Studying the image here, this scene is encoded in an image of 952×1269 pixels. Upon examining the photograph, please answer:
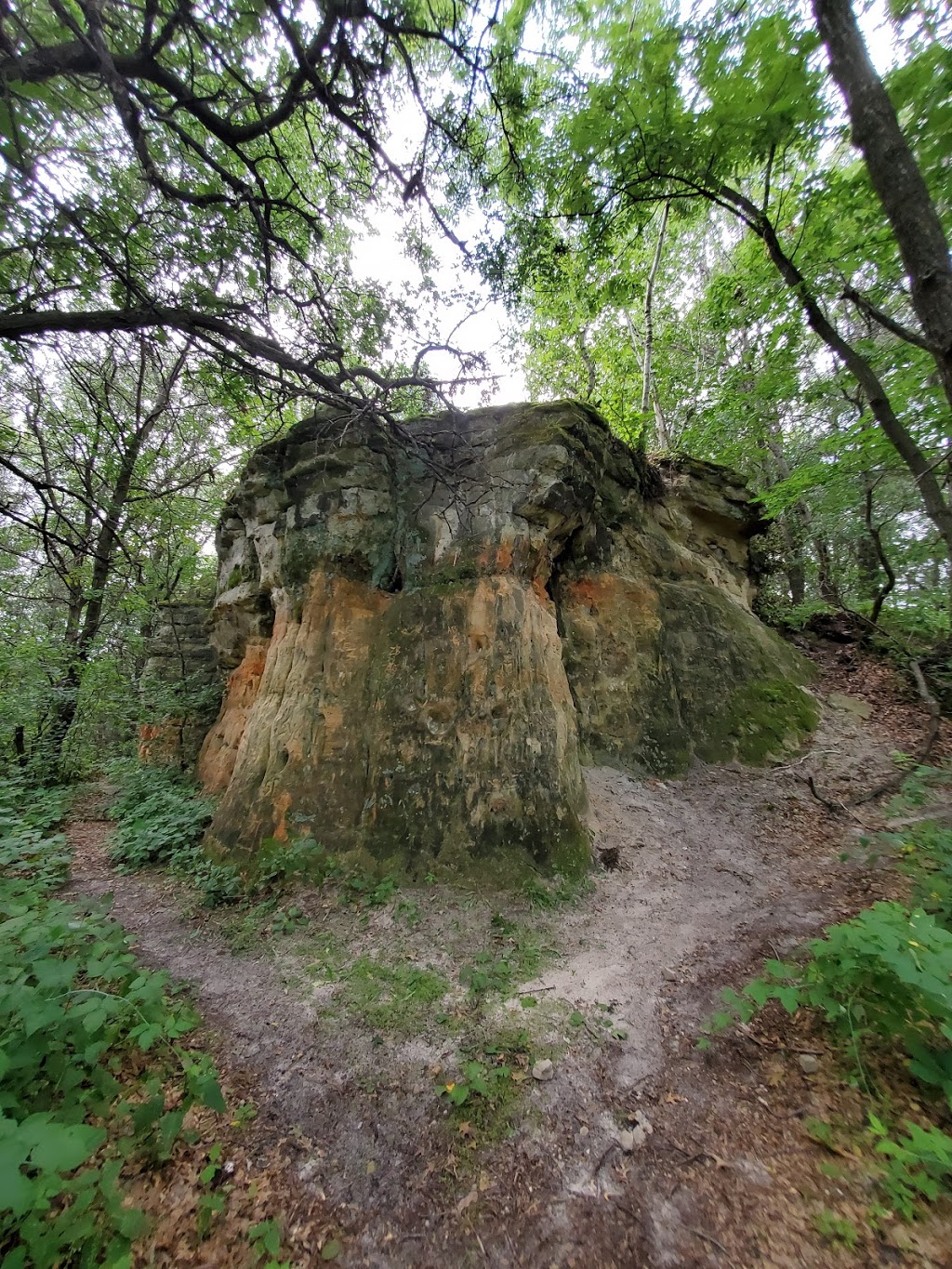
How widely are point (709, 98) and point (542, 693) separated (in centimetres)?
738

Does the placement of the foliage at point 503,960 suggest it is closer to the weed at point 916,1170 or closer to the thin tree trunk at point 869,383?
the weed at point 916,1170

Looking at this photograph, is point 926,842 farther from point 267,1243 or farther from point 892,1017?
point 267,1243

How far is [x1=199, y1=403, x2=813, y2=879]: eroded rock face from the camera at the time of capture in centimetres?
574

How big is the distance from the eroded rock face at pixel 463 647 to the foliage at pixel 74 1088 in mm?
2772

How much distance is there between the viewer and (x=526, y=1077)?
3031mm

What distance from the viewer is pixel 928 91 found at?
15.5 ft

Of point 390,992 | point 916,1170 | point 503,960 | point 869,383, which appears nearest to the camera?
point 916,1170

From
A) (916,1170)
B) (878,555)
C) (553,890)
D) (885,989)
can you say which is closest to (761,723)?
(878,555)

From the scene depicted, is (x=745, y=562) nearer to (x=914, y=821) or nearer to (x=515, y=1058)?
(x=914, y=821)

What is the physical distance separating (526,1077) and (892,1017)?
2.06 m

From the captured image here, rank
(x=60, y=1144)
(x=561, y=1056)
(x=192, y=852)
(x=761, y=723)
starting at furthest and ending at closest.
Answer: (x=761, y=723) < (x=192, y=852) < (x=561, y=1056) < (x=60, y=1144)

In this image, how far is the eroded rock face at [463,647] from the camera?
5742 millimetres

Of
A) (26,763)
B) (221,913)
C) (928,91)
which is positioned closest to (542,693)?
(221,913)

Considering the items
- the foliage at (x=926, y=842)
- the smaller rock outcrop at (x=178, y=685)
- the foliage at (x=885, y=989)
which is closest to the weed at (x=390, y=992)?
the foliage at (x=885, y=989)
